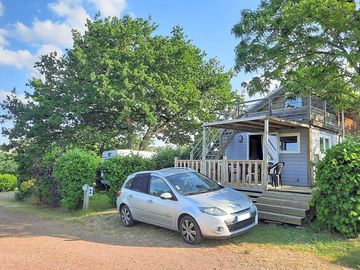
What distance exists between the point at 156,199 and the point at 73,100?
56.0 feet

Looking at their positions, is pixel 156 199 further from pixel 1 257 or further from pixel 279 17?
pixel 279 17

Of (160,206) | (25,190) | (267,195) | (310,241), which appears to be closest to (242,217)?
(310,241)

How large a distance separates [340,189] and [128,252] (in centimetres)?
496

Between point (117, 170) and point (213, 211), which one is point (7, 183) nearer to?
point (117, 170)

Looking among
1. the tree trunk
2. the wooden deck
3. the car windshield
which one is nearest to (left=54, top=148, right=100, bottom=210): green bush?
the wooden deck

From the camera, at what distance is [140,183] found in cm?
904

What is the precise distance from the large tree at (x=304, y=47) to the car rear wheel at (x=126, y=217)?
625cm

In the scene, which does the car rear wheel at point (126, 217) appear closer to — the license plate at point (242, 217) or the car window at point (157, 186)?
the car window at point (157, 186)

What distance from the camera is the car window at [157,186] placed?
8.16 metres

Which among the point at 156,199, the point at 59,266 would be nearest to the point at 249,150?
the point at 156,199

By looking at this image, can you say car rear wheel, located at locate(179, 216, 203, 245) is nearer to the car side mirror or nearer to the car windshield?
the car side mirror

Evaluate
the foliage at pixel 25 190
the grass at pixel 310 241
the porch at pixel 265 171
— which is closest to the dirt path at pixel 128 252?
the grass at pixel 310 241

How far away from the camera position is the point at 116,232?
28.4ft

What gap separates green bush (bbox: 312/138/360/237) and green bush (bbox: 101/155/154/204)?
7.13 m
